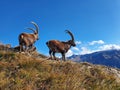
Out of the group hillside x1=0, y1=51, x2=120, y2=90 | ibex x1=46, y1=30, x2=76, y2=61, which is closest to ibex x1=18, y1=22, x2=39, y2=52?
ibex x1=46, y1=30, x2=76, y2=61

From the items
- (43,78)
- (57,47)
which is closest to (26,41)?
(57,47)

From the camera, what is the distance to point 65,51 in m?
17.9

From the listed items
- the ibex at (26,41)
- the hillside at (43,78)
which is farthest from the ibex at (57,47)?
the hillside at (43,78)

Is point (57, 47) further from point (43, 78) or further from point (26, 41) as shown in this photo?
point (43, 78)

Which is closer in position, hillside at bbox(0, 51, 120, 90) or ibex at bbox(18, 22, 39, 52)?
hillside at bbox(0, 51, 120, 90)

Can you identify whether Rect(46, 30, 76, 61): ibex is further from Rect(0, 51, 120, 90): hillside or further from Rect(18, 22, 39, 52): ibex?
Rect(0, 51, 120, 90): hillside

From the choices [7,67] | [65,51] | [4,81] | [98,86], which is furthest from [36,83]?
[65,51]

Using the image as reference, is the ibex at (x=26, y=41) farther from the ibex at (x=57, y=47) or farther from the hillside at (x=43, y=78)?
the hillside at (x=43, y=78)

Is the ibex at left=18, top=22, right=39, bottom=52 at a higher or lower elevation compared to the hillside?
higher

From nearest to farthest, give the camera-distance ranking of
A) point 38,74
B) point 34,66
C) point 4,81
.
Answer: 1. point 4,81
2. point 38,74
3. point 34,66

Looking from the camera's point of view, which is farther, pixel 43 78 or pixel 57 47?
pixel 57 47

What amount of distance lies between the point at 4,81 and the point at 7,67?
87.6 inches

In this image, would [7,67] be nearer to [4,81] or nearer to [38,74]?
[38,74]

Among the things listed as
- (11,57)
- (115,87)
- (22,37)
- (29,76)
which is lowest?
(115,87)
